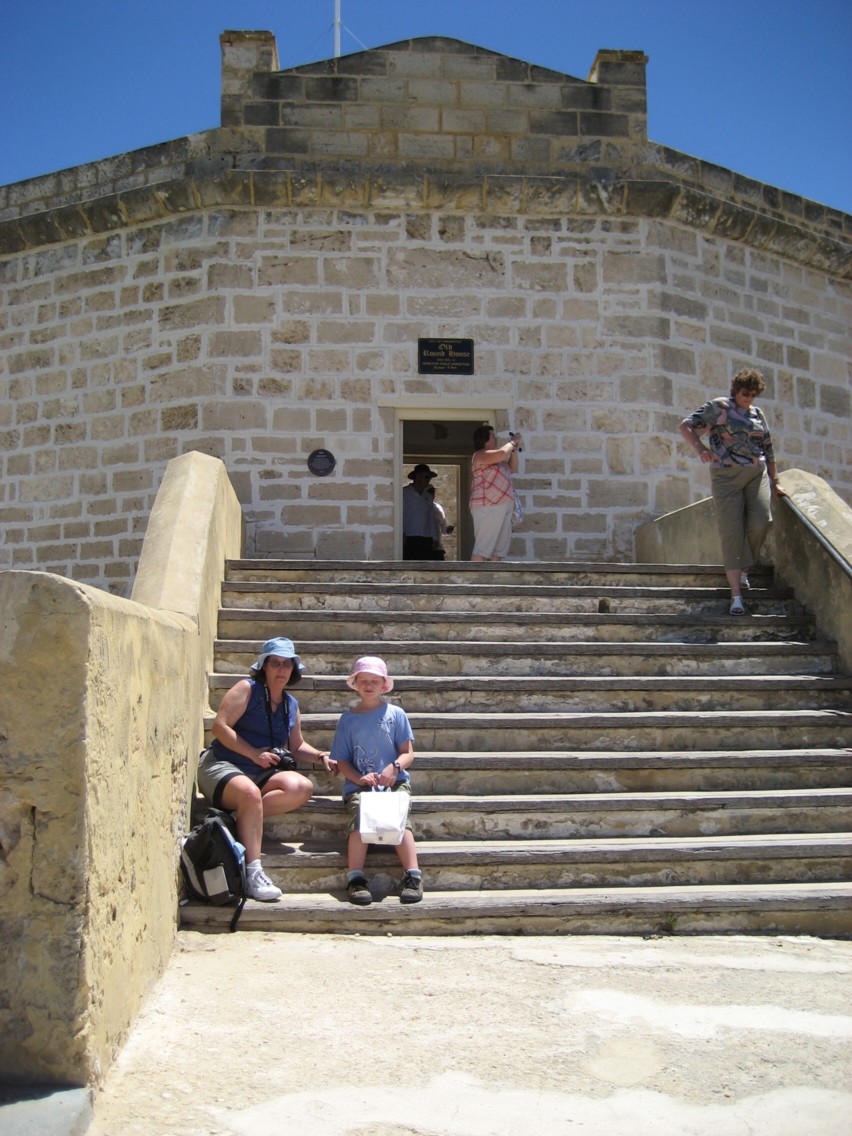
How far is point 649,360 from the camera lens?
1052cm

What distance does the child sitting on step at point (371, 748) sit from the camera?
5.22 m

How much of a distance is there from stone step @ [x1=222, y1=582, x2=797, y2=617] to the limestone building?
2.57 m

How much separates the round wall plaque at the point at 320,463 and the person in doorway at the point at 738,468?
11.4 feet

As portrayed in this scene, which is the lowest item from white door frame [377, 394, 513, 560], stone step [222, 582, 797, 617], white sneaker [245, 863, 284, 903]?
white sneaker [245, 863, 284, 903]

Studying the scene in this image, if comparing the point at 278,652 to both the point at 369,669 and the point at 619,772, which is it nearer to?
the point at 369,669

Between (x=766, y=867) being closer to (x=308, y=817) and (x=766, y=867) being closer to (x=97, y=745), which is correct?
(x=308, y=817)

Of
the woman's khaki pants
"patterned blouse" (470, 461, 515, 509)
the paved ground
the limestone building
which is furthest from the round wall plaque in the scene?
the paved ground

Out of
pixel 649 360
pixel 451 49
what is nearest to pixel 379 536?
pixel 649 360

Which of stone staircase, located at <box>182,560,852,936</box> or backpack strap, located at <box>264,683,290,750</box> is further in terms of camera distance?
backpack strap, located at <box>264,683,290,750</box>

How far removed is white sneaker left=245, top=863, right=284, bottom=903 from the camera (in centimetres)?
497

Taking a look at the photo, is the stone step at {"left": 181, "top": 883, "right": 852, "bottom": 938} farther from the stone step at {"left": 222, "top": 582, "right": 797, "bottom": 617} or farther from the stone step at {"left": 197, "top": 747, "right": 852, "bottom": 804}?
the stone step at {"left": 222, "top": 582, "right": 797, "bottom": 617}

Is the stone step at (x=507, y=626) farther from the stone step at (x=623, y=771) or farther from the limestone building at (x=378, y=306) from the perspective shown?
the limestone building at (x=378, y=306)

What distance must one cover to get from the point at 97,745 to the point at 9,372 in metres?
8.83

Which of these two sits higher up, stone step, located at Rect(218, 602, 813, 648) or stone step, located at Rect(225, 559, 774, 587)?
stone step, located at Rect(225, 559, 774, 587)
